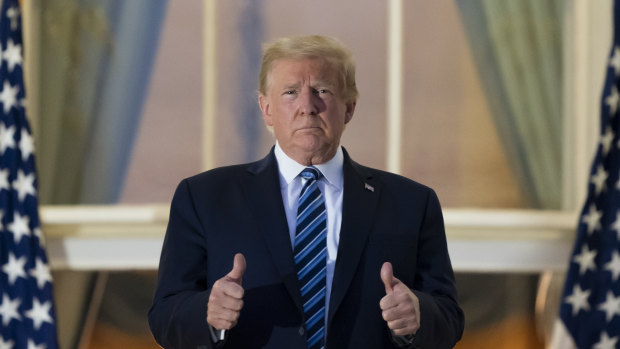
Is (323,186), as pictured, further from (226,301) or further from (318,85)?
(226,301)

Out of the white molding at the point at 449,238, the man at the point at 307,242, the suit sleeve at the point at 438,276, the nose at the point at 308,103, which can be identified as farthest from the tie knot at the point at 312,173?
the white molding at the point at 449,238

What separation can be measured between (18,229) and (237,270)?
319 centimetres

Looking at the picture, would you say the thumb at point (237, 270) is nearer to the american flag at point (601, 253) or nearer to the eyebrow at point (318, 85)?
the eyebrow at point (318, 85)

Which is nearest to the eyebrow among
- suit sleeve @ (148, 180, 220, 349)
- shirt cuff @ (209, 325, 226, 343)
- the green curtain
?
suit sleeve @ (148, 180, 220, 349)

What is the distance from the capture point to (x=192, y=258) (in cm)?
208

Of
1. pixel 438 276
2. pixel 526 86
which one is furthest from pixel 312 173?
pixel 526 86

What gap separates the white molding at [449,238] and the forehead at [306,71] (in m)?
2.92

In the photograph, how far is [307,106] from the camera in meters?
2.12

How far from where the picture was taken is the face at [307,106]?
6.98 feet

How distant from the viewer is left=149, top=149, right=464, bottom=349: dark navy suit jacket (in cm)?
202

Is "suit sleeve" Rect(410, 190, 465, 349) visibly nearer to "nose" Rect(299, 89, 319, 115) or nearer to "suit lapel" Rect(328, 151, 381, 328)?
"suit lapel" Rect(328, 151, 381, 328)

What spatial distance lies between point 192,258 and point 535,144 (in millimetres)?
3481

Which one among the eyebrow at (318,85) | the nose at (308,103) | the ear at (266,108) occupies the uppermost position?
the eyebrow at (318,85)

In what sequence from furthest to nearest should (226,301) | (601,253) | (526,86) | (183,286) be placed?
(526,86) < (601,253) < (183,286) < (226,301)
